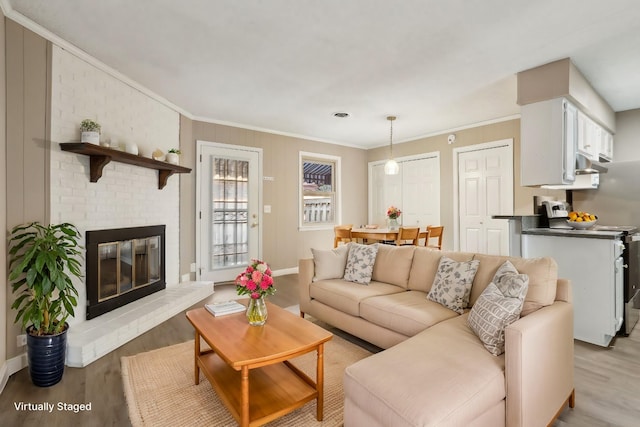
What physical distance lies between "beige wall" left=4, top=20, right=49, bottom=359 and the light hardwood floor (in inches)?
21.0

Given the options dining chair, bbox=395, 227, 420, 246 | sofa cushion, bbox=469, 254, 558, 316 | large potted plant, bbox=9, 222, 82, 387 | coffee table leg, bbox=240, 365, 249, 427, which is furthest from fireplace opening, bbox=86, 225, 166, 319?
sofa cushion, bbox=469, 254, 558, 316

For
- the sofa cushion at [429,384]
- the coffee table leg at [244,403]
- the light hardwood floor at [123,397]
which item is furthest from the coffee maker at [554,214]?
the coffee table leg at [244,403]

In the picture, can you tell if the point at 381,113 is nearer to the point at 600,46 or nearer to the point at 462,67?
the point at 462,67

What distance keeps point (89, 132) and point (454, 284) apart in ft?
10.7

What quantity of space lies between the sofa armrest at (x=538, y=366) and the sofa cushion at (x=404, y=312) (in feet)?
2.11

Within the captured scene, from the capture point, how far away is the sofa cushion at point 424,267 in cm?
283

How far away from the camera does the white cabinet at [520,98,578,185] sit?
3.09 m

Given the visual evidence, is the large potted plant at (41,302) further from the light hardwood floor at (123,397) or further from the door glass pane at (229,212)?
the door glass pane at (229,212)

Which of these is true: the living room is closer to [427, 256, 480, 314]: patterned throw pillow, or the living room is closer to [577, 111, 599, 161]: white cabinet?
[577, 111, 599, 161]: white cabinet

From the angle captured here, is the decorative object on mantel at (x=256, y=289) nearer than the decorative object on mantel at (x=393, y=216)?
Yes

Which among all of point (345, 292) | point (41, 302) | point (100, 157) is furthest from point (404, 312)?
point (100, 157)

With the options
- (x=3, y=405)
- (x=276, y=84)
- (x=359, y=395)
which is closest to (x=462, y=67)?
(x=276, y=84)

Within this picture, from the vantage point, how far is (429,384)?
1.39 meters

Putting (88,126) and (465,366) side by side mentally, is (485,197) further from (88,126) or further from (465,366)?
(88,126)
